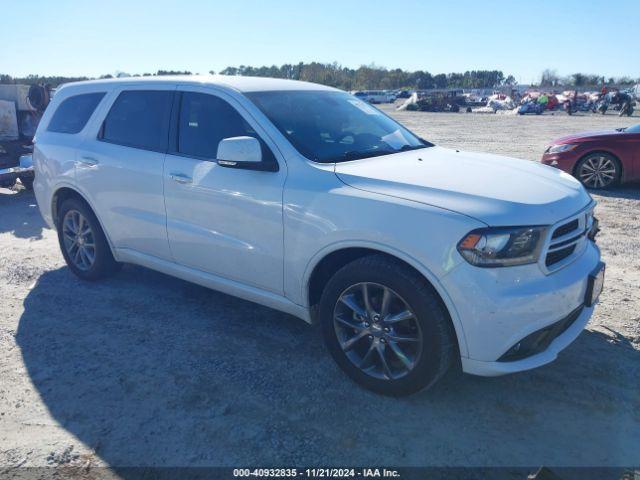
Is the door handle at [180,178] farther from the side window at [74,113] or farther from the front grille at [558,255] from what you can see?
the front grille at [558,255]

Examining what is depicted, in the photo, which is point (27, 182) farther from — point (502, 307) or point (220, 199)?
point (502, 307)

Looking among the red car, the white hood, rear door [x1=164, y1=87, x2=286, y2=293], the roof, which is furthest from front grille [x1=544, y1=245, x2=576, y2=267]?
the red car

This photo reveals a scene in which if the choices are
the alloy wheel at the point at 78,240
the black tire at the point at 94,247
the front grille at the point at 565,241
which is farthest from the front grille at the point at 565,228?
the alloy wheel at the point at 78,240

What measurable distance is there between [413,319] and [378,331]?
257 mm

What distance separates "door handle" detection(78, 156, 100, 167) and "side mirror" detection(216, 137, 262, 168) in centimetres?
182

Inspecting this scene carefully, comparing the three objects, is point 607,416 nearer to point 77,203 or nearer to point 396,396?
point 396,396

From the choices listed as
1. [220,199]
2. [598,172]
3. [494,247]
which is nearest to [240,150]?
[220,199]

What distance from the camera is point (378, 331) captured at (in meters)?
3.13

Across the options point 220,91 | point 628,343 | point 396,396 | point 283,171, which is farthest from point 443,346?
point 220,91

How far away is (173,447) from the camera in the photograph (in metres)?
2.79

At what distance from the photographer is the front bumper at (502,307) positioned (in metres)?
2.66

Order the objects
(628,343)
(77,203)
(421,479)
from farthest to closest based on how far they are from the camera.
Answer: (77,203) < (628,343) < (421,479)

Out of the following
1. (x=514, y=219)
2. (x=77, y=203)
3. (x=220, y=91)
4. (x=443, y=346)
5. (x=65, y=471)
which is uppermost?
(x=220, y=91)

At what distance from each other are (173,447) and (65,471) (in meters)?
0.54
